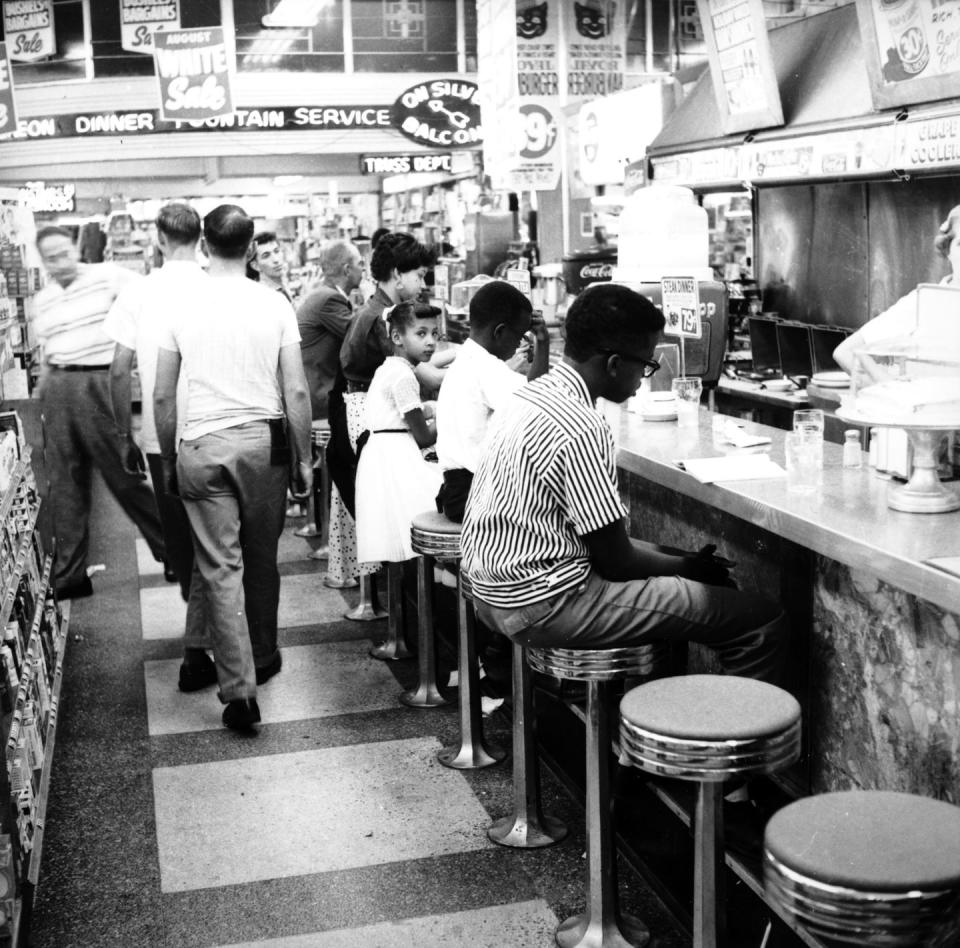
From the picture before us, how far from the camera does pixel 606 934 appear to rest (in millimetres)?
3305

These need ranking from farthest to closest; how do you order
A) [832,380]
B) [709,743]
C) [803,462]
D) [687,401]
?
[832,380], [687,401], [803,462], [709,743]

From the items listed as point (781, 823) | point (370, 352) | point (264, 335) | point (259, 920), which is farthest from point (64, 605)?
point (781, 823)

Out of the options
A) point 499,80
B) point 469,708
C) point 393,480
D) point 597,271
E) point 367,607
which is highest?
point 499,80

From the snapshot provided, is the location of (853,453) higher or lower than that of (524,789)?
higher

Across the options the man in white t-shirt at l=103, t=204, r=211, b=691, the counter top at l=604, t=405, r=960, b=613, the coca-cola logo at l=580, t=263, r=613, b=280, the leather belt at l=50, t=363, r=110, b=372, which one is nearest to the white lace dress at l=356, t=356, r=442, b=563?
the man in white t-shirt at l=103, t=204, r=211, b=691

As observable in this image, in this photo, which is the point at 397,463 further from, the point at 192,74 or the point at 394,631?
the point at 192,74

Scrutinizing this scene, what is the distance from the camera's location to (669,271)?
23.7 ft

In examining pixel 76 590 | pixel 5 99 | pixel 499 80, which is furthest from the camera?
pixel 5 99

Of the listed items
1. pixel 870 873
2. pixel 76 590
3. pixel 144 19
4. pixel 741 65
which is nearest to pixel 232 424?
pixel 76 590

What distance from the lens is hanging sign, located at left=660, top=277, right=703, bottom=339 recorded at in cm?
505

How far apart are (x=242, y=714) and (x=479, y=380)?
1646mm

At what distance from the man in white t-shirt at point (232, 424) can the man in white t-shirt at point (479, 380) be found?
72 cm

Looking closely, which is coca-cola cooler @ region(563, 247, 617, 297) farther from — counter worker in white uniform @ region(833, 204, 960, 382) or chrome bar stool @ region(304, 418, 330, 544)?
counter worker in white uniform @ region(833, 204, 960, 382)

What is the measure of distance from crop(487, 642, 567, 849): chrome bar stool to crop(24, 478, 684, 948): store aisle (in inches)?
2.2
